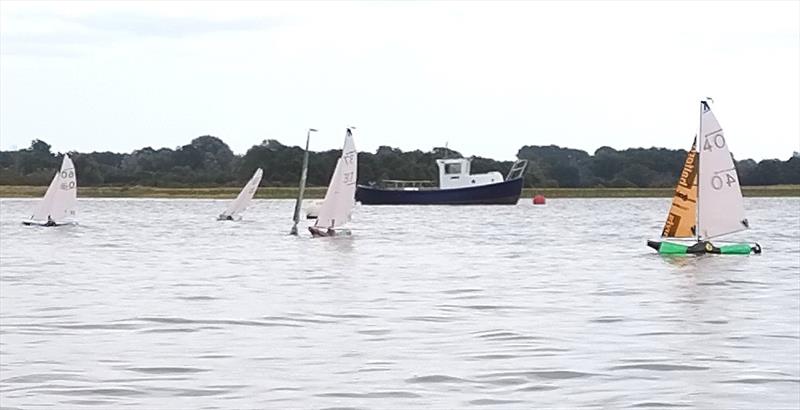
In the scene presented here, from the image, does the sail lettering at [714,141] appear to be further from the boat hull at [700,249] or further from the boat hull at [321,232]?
the boat hull at [321,232]

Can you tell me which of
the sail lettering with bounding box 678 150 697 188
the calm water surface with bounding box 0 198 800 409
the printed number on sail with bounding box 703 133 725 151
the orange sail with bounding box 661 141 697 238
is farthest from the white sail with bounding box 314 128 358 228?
the printed number on sail with bounding box 703 133 725 151

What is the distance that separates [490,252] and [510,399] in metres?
29.8

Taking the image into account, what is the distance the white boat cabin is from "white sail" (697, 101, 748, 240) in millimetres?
71149

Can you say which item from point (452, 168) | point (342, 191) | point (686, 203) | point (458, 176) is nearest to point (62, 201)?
point (342, 191)

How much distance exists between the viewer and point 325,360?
1653 cm

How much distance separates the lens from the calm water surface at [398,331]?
46.7 ft

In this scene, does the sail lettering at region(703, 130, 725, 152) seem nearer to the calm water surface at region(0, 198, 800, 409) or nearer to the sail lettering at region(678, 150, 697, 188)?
the sail lettering at region(678, 150, 697, 188)

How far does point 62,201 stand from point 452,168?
50.6 m

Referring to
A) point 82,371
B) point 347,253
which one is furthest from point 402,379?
point 347,253

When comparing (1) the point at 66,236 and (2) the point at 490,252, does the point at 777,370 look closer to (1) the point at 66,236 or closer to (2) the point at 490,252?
(2) the point at 490,252

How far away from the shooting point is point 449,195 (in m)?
109

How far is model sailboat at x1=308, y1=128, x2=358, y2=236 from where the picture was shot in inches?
1992

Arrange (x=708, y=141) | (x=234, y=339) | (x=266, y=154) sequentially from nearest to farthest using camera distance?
(x=234, y=339)
(x=708, y=141)
(x=266, y=154)

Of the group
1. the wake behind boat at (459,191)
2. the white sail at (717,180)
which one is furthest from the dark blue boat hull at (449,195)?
the white sail at (717,180)
